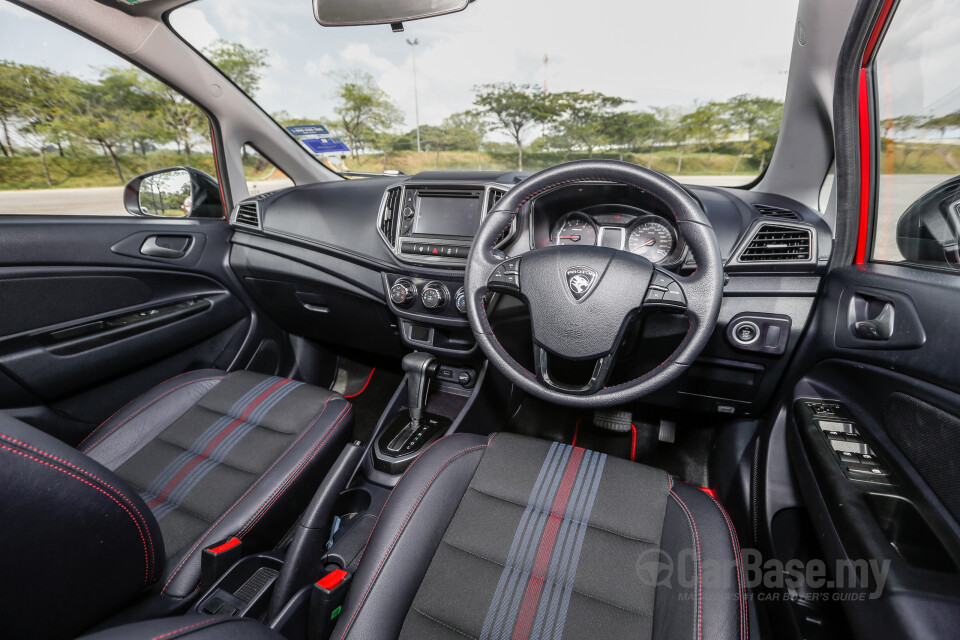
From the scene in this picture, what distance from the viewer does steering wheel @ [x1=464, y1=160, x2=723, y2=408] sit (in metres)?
1.18

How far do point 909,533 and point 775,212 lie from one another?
3.39 ft

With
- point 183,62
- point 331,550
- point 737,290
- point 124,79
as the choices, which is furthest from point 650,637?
Result: point 124,79

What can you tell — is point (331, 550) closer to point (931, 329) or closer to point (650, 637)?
point (650, 637)

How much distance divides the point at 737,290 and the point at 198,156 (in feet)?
8.34

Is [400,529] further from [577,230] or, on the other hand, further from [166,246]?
[166,246]

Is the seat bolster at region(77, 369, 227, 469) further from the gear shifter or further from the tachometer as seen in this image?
the tachometer

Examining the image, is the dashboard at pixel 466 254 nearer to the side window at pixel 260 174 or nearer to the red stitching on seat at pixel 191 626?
the side window at pixel 260 174

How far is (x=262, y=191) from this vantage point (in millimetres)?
2402

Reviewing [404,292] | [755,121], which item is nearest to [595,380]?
[404,292]

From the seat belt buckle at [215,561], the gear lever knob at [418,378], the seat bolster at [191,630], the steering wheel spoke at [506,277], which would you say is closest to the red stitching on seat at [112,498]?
the seat bolster at [191,630]

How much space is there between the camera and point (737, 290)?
1.55 meters

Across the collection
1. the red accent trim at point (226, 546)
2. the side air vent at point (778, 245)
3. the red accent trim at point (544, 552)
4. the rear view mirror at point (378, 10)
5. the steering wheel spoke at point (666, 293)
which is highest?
the rear view mirror at point (378, 10)

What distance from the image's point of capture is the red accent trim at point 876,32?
115 centimetres

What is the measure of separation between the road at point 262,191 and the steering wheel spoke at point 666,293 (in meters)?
0.65
